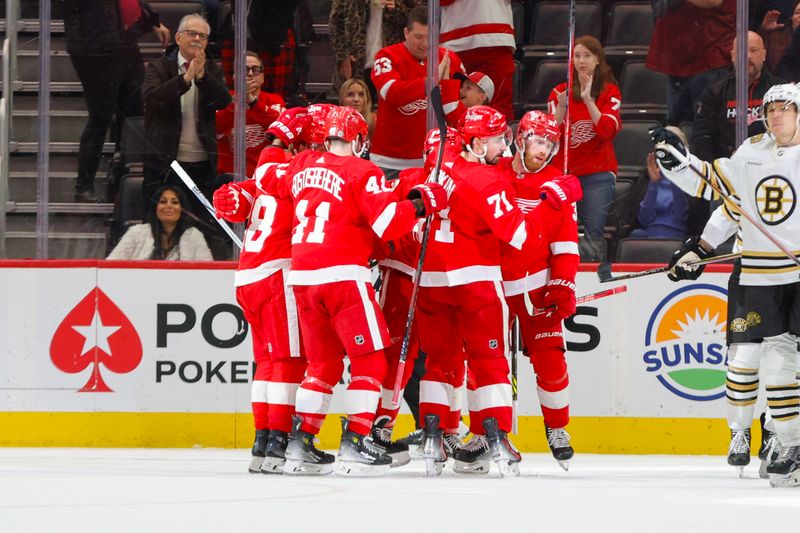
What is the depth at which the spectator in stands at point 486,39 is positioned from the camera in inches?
322

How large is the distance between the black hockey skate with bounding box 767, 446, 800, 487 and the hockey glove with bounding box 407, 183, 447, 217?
162 centimetres

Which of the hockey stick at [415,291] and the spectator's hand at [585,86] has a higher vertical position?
the spectator's hand at [585,86]

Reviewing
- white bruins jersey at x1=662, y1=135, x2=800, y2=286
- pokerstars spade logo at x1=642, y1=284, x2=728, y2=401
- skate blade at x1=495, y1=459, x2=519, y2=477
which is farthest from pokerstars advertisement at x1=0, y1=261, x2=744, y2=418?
white bruins jersey at x1=662, y1=135, x2=800, y2=286

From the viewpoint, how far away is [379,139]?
8.09 meters

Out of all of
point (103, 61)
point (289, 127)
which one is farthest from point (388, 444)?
point (103, 61)

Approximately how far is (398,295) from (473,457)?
2.54ft

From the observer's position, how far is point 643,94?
26.6ft

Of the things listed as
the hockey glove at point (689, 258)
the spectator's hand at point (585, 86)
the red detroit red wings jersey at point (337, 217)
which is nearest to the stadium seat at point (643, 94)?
the spectator's hand at point (585, 86)

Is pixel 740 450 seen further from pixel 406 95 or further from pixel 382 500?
pixel 406 95

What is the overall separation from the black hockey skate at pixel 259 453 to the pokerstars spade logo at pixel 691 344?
2.35 m

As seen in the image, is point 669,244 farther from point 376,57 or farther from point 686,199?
point 376,57

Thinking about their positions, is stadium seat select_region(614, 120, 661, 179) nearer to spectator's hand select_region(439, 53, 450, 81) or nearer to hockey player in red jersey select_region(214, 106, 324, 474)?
spectator's hand select_region(439, 53, 450, 81)

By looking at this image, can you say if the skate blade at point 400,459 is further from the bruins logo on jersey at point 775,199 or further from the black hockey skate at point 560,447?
the bruins logo on jersey at point 775,199

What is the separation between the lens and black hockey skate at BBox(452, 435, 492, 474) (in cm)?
636
